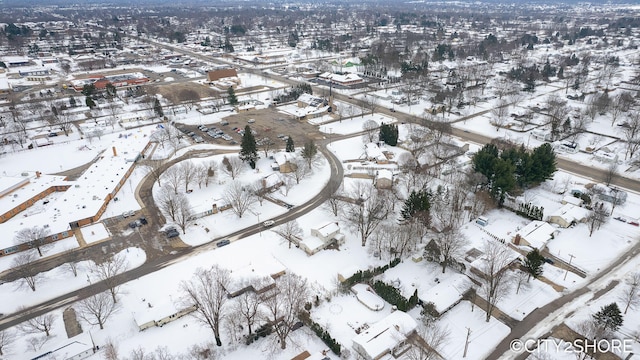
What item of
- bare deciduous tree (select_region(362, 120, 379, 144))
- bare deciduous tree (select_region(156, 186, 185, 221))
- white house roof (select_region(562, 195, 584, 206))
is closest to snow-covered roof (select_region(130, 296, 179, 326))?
bare deciduous tree (select_region(156, 186, 185, 221))

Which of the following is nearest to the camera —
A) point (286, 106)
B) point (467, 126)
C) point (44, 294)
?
point (44, 294)

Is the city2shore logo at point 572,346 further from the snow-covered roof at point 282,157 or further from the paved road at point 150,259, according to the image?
the snow-covered roof at point 282,157

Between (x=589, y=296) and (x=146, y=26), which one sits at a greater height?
(x=146, y=26)

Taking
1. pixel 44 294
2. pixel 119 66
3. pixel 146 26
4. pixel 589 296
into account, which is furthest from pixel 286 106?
pixel 146 26

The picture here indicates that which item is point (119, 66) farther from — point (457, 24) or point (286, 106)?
point (457, 24)

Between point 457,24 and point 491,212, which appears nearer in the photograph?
point 491,212

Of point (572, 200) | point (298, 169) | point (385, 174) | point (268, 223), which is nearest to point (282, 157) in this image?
point (298, 169)

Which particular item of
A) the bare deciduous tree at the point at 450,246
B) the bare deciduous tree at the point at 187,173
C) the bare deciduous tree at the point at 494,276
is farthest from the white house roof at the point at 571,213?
the bare deciduous tree at the point at 187,173

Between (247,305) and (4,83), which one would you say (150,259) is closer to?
(247,305)
